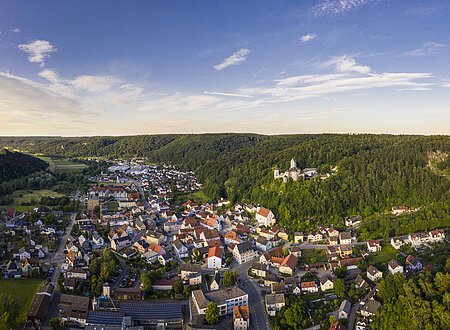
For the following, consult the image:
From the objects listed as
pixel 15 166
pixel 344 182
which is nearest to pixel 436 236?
pixel 344 182

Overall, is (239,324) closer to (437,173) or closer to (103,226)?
(103,226)

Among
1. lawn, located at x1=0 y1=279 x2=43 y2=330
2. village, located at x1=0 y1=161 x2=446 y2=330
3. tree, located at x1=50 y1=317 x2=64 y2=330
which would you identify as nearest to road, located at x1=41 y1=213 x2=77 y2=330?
village, located at x1=0 y1=161 x2=446 y2=330

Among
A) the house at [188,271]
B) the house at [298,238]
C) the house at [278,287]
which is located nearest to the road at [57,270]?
the house at [188,271]

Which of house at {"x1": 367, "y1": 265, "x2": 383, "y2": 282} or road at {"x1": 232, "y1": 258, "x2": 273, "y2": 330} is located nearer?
road at {"x1": 232, "y1": 258, "x2": 273, "y2": 330}

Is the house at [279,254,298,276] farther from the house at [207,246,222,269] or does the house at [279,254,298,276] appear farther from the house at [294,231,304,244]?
the house at [294,231,304,244]

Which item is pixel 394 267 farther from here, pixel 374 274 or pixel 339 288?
pixel 339 288

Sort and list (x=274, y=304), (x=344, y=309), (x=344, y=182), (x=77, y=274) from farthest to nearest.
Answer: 1. (x=344, y=182)
2. (x=77, y=274)
3. (x=274, y=304)
4. (x=344, y=309)
